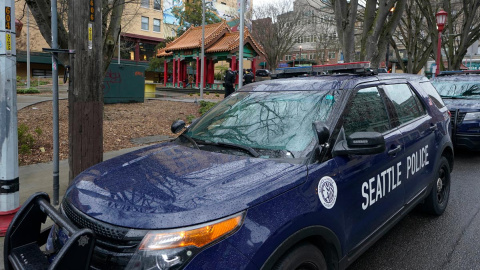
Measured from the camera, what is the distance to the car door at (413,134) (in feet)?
11.3

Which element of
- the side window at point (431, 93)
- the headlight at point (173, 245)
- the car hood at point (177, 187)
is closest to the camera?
the headlight at point (173, 245)

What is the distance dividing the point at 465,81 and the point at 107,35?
30.0 ft

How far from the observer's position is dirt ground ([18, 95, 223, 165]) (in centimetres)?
718

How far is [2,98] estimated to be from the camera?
3.60m

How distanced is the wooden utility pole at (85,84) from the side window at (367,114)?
10.4 ft

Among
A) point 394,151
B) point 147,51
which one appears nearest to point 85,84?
point 394,151

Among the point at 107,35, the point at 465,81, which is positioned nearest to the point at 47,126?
the point at 107,35

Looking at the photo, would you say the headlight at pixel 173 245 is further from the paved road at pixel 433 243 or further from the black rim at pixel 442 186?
the black rim at pixel 442 186

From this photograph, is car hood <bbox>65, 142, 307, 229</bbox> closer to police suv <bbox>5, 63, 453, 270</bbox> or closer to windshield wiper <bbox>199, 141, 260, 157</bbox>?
police suv <bbox>5, 63, 453, 270</bbox>

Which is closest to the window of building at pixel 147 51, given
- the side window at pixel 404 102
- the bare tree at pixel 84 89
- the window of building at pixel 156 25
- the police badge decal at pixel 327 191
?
the window of building at pixel 156 25

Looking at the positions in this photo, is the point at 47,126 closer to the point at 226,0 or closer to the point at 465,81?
the point at 465,81

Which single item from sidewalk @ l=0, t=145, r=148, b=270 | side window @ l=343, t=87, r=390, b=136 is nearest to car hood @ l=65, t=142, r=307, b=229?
side window @ l=343, t=87, r=390, b=136

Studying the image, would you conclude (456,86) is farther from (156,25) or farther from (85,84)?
(156,25)

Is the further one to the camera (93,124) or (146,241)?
(93,124)
